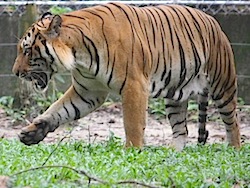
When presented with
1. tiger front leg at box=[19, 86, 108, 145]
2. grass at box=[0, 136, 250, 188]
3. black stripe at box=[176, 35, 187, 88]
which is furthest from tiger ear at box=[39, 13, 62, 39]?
black stripe at box=[176, 35, 187, 88]

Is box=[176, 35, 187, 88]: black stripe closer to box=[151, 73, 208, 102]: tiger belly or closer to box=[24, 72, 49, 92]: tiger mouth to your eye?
box=[151, 73, 208, 102]: tiger belly

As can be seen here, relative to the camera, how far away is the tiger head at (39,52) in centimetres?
693

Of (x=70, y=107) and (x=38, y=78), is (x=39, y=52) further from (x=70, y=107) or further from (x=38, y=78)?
(x=70, y=107)

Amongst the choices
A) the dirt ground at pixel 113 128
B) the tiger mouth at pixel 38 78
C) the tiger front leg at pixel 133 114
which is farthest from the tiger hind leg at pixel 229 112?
the tiger mouth at pixel 38 78

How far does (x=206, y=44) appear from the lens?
7.92 metres

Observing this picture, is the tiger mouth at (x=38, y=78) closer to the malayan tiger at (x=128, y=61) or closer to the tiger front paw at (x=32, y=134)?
the malayan tiger at (x=128, y=61)

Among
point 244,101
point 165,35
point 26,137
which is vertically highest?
point 165,35

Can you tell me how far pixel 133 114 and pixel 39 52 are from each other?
96 centimetres

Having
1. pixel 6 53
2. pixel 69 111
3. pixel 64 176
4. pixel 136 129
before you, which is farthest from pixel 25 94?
pixel 64 176

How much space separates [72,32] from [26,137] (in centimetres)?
97

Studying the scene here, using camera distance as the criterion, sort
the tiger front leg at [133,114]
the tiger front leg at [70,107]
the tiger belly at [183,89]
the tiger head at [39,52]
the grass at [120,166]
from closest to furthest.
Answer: the grass at [120,166] → the tiger front leg at [133,114] → the tiger head at [39,52] → the tiger front leg at [70,107] → the tiger belly at [183,89]

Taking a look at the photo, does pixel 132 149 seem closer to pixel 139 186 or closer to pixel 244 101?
A: pixel 139 186

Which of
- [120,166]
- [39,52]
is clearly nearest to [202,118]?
[39,52]

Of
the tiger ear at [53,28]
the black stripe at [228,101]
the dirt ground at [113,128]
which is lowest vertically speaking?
the dirt ground at [113,128]
